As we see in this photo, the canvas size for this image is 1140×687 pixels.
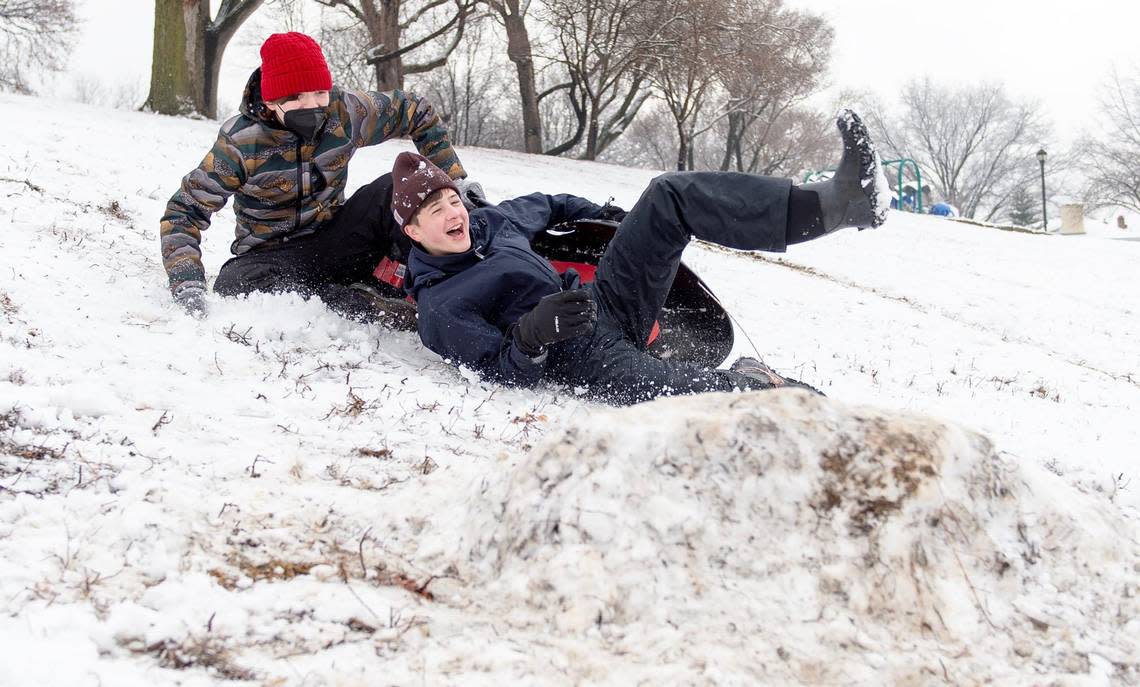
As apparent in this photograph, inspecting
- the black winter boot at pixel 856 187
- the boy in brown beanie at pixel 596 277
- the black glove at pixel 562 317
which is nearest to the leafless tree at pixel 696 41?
the boy in brown beanie at pixel 596 277

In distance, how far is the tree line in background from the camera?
1880cm

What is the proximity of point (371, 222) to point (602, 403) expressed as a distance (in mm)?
1876

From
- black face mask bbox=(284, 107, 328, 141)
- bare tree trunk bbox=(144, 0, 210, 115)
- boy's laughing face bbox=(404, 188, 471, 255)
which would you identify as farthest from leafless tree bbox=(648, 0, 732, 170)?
boy's laughing face bbox=(404, 188, 471, 255)

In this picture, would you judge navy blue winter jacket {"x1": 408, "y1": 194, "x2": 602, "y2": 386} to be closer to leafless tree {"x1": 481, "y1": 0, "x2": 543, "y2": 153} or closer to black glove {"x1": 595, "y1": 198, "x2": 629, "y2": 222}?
black glove {"x1": 595, "y1": 198, "x2": 629, "y2": 222}

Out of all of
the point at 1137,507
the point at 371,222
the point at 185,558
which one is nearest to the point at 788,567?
the point at 185,558

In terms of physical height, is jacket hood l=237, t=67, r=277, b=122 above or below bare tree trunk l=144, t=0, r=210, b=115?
below

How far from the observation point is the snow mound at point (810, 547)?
168cm

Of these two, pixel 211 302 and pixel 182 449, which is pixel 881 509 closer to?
pixel 182 449

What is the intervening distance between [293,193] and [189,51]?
15.4 meters

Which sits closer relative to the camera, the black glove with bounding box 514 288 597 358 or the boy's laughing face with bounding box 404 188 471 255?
the black glove with bounding box 514 288 597 358

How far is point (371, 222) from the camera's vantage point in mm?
4684

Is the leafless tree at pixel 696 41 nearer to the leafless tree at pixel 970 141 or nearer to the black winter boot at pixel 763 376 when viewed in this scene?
the black winter boot at pixel 763 376

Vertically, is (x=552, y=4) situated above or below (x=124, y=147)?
above

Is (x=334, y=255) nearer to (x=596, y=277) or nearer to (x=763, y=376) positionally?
(x=596, y=277)
